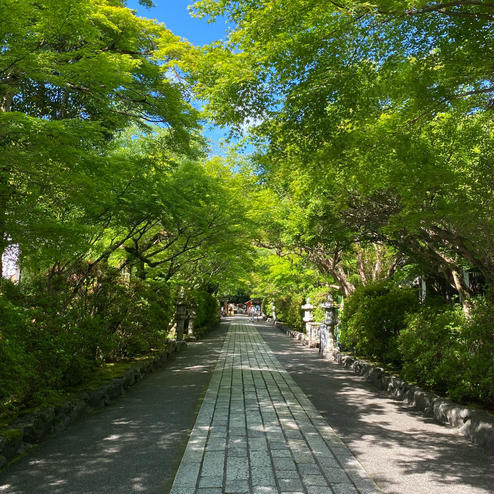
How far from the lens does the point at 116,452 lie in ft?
14.5

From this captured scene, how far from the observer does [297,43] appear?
203 inches

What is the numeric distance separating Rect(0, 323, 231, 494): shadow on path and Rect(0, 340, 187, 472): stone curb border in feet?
0.38

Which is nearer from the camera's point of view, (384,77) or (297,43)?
(297,43)

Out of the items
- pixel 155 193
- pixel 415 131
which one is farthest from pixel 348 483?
pixel 155 193

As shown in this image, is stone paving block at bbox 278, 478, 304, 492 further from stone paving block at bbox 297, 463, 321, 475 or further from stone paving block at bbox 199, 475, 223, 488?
stone paving block at bbox 199, 475, 223, 488

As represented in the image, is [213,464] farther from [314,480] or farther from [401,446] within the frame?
[401,446]

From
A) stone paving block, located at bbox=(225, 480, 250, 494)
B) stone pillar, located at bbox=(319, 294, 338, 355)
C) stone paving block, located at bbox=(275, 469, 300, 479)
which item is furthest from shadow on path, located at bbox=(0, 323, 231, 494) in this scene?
stone pillar, located at bbox=(319, 294, 338, 355)

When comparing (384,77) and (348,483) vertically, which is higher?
(384,77)

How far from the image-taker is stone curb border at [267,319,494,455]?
15.8 ft

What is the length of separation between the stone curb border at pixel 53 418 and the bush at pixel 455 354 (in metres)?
5.41

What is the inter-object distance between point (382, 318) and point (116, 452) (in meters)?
7.27

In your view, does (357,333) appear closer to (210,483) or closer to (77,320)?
(77,320)

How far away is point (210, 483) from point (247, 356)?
33.9ft

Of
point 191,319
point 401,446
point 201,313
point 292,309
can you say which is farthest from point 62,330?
point 292,309
